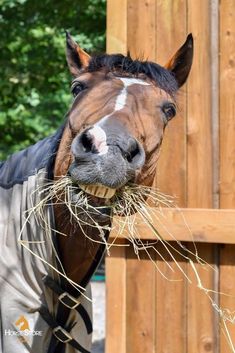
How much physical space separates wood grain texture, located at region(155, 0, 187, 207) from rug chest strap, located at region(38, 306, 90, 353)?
119 cm

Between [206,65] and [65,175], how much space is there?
4.96ft

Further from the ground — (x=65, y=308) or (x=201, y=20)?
(x=201, y=20)

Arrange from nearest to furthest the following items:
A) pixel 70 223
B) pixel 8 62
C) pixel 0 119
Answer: pixel 70 223, pixel 8 62, pixel 0 119

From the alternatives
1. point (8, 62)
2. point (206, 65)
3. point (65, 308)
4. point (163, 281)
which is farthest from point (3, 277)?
point (8, 62)

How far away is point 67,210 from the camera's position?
2631mm

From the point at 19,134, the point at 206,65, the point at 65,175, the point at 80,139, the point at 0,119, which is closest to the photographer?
the point at 80,139

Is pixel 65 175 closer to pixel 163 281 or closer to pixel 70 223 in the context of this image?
pixel 70 223

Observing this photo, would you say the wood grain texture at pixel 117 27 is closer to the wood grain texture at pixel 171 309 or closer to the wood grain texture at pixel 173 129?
the wood grain texture at pixel 173 129

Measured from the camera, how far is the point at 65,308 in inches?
109

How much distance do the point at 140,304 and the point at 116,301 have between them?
15 cm

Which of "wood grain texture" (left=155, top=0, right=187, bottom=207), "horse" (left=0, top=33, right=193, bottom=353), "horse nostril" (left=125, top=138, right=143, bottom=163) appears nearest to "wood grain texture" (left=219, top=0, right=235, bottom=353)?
"wood grain texture" (left=155, top=0, right=187, bottom=207)

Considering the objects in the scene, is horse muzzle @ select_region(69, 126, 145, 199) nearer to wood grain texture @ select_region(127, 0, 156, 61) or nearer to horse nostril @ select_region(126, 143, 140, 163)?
horse nostril @ select_region(126, 143, 140, 163)

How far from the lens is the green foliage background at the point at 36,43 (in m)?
6.50

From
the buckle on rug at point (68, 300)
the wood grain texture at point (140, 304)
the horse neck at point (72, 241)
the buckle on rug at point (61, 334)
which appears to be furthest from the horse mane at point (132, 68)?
the wood grain texture at point (140, 304)
